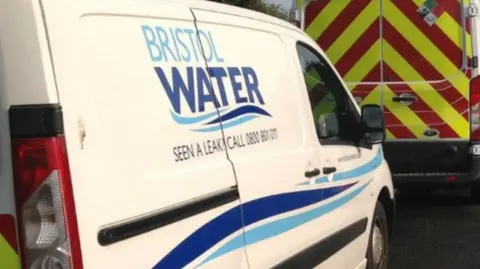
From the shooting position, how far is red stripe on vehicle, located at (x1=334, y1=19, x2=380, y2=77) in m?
8.37

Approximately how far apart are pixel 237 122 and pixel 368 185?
6.59 feet

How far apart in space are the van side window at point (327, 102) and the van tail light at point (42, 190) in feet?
7.27

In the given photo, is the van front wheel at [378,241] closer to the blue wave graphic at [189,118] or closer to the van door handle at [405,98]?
the blue wave graphic at [189,118]

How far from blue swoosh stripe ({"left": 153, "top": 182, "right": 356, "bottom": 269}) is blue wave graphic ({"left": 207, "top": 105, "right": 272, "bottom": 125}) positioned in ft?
1.23

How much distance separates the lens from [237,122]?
3465 mm

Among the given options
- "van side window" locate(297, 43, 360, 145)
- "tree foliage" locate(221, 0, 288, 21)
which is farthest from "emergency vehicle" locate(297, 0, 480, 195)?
"tree foliage" locate(221, 0, 288, 21)

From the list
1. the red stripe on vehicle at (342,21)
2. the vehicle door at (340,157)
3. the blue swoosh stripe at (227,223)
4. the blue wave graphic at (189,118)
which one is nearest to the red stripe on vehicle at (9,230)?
the blue swoosh stripe at (227,223)

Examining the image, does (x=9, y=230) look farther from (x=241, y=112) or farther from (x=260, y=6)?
(x=260, y=6)

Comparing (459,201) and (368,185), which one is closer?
(368,185)

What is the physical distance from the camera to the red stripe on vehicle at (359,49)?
8.37 m

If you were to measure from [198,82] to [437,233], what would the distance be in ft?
16.9

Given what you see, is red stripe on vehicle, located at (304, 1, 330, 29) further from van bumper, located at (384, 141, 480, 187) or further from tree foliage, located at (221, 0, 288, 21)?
tree foliage, located at (221, 0, 288, 21)

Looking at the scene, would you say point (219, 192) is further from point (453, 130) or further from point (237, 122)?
point (453, 130)

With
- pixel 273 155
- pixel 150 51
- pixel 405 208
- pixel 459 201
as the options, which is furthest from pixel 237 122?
pixel 459 201
